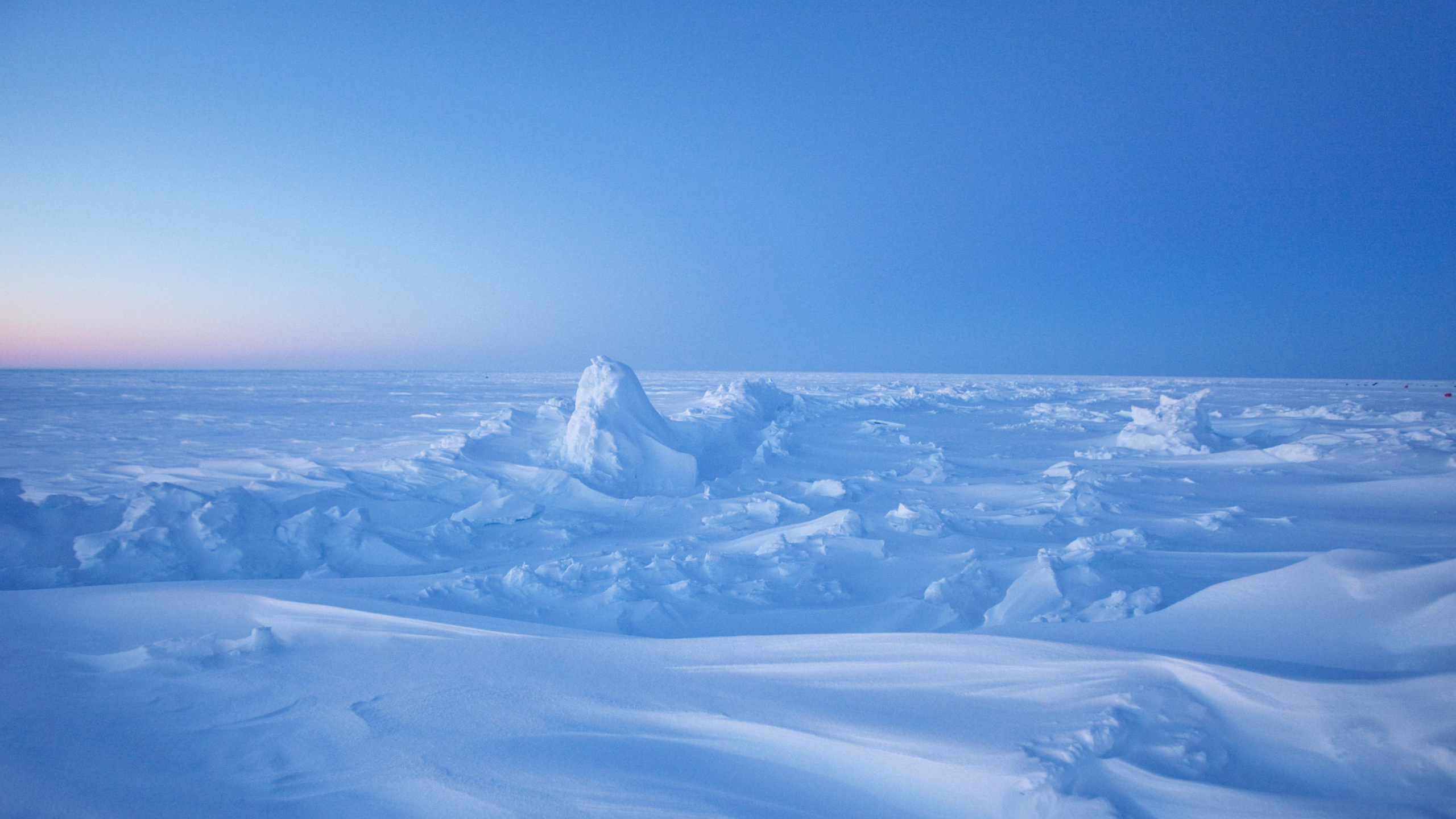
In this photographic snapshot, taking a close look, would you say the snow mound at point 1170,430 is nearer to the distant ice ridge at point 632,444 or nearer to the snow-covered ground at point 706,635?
the snow-covered ground at point 706,635

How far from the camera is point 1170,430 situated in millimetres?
11188

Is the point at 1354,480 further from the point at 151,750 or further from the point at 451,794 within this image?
the point at 151,750

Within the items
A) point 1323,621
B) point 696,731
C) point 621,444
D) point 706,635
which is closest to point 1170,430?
point 621,444

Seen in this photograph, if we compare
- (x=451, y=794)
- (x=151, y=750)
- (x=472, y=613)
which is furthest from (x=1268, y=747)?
(x=472, y=613)

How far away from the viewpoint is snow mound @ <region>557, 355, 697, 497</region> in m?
7.72

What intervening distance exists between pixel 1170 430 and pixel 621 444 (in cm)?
984

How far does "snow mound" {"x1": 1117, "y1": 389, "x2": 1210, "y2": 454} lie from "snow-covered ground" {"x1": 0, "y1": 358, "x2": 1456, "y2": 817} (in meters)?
1.67

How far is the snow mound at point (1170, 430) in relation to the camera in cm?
1056

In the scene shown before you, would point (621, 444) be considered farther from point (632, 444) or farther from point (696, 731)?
point (696, 731)

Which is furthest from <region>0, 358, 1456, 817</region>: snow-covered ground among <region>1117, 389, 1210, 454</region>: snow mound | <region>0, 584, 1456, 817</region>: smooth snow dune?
<region>1117, 389, 1210, 454</region>: snow mound

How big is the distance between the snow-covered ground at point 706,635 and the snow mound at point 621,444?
51 millimetres

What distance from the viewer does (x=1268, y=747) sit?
1868 millimetres

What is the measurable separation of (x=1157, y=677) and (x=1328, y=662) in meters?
0.85

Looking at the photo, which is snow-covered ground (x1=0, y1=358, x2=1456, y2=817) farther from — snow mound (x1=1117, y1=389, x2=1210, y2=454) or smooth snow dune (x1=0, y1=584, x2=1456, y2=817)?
snow mound (x1=1117, y1=389, x2=1210, y2=454)
